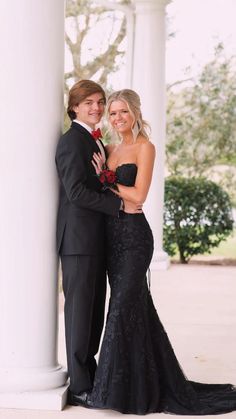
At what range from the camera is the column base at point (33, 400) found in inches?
200

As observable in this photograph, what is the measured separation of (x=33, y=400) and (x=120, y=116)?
181 centimetres

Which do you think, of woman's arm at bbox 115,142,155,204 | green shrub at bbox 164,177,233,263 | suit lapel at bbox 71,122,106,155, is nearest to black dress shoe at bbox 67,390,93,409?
woman's arm at bbox 115,142,155,204

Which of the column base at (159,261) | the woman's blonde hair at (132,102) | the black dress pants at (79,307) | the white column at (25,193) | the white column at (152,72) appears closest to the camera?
the white column at (25,193)

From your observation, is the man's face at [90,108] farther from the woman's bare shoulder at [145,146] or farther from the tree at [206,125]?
the tree at [206,125]

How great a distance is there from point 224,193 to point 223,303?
18.4 ft

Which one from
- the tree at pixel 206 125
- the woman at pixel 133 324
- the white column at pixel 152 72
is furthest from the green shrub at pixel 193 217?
the woman at pixel 133 324

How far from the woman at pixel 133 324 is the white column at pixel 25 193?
1.23 ft

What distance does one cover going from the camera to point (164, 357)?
5398mm

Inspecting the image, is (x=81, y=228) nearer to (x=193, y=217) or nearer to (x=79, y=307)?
(x=79, y=307)

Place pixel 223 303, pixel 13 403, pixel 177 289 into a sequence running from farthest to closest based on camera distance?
pixel 177 289 < pixel 223 303 < pixel 13 403

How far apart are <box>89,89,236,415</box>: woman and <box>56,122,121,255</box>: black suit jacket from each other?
127 millimetres

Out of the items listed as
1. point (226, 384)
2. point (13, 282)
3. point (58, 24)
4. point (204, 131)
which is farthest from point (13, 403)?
point (204, 131)

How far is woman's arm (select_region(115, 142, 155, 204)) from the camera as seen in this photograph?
538 cm

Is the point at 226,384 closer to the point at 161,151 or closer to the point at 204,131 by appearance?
the point at 161,151
